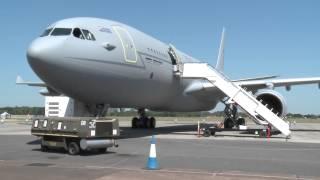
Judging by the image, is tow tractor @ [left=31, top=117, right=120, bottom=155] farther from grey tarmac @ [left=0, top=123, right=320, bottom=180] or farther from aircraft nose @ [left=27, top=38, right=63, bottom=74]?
aircraft nose @ [left=27, top=38, right=63, bottom=74]

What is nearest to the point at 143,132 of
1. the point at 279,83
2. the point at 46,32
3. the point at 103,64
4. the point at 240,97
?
the point at 240,97

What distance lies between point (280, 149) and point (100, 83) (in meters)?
7.40

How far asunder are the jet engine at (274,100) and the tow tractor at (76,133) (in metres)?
13.7

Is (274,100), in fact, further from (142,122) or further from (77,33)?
(77,33)

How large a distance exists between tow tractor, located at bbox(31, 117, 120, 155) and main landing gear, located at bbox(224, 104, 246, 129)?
1695cm

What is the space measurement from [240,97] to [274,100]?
3.97 meters

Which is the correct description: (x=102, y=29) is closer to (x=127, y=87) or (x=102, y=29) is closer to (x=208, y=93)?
(x=127, y=87)

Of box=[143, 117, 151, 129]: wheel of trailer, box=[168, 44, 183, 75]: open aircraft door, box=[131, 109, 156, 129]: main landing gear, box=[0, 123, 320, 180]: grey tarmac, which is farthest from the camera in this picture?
box=[143, 117, 151, 129]: wheel of trailer

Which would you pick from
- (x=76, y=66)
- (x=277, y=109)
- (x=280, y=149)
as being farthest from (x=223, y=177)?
(x=277, y=109)

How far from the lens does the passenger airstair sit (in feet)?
72.7

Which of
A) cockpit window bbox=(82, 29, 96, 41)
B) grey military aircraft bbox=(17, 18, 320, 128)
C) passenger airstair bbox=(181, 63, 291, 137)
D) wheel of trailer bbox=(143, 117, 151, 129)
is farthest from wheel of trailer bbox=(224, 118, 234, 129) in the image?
cockpit window bbox=(82, 29, 96, 41)

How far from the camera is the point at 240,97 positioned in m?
23.4

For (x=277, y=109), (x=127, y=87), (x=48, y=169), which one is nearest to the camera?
(x=48, y=169)

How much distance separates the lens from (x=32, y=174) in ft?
31.2
